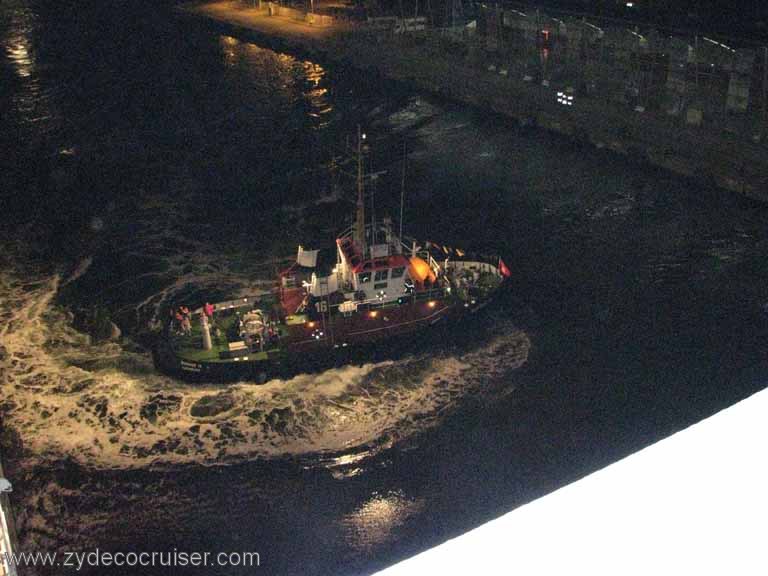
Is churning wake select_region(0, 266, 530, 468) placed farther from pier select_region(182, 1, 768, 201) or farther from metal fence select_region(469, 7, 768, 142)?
metal fence select_region(469, 7, 768, 142)

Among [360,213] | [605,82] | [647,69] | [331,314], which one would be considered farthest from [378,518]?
[605,82]

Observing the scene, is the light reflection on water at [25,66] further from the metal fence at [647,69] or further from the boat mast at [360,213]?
the boat mast at [360,213]

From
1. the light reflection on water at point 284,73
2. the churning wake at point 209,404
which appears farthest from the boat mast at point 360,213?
the light reflection on water at point 284,73

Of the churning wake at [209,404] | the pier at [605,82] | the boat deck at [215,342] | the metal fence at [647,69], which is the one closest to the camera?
the churning wake at [209,404]

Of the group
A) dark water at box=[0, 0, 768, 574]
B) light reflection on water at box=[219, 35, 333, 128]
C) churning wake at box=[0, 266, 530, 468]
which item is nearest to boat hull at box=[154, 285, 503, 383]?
churning wake at box=[0, 266, 530, 468]

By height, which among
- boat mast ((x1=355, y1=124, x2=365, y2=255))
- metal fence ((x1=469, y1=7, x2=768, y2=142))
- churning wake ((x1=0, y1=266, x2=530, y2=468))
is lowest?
churning wake ((x1=0, y1=266, x2=530, y2=468))

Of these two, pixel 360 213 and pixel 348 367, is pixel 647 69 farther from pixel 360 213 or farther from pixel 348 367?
pixel 348 367

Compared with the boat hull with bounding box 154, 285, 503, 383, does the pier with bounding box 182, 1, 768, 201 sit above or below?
above
